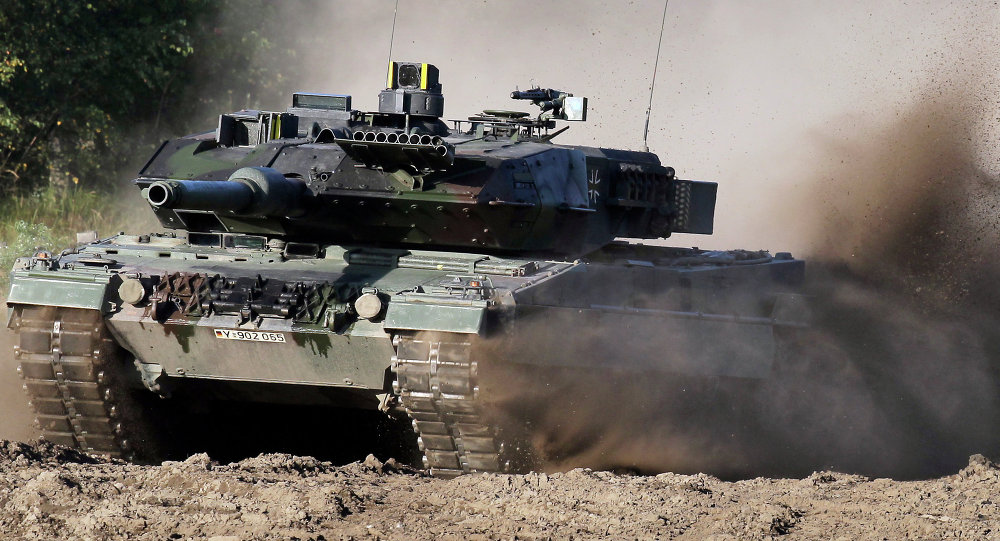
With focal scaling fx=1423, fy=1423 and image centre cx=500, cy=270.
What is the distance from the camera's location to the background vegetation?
72.4ft

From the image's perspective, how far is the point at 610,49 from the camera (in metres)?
25.7

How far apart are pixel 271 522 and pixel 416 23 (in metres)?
21.5

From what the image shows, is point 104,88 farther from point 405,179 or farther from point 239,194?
point 239,194

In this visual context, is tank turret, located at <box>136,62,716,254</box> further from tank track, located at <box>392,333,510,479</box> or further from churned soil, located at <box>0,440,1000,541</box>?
churned soil, located at <box>0,440,1000,541</box>

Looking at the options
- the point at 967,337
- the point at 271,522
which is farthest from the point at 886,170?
the point at 271,522

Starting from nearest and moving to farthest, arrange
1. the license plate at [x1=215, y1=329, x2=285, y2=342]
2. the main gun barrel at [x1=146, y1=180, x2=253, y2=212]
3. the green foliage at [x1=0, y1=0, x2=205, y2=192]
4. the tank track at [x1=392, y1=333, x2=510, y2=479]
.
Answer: the main gun barrel at [x1=146, y1=180, x2=253, y2=212]
the tank track at [x1=392, y1=333, x2=510, y2=479]
the license plate at [x1=215, y1=329, x2=285, y2=342]
the green foliage at [x1=0, y1=0, x2=205, y2=192]

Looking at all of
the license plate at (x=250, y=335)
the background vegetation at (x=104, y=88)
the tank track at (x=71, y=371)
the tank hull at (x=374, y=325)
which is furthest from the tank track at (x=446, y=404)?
the background vegetation at (x=104, y=88)

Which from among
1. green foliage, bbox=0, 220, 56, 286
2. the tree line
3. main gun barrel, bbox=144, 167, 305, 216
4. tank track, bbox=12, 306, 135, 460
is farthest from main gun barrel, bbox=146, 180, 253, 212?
the tree line

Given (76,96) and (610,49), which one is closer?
(76,96)

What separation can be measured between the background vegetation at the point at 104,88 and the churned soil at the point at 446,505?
438 inches

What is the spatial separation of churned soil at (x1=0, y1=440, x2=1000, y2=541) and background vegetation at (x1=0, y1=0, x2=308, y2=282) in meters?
11.1

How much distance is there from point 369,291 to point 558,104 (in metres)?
4.11

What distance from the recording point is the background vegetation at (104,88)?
22078 mm

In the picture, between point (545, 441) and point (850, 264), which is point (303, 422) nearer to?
point (545, 441)
